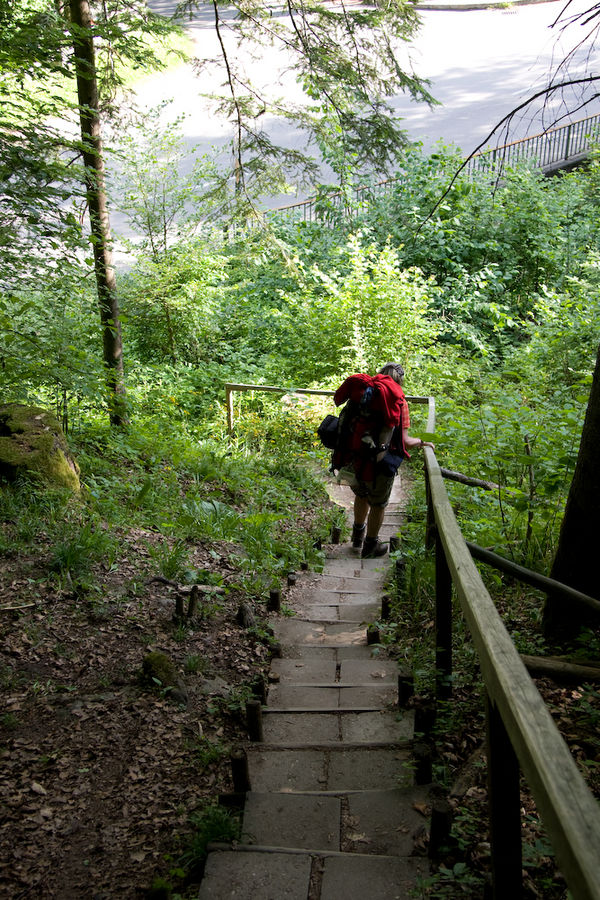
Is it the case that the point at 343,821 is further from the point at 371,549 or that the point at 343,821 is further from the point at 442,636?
the point at 371,549

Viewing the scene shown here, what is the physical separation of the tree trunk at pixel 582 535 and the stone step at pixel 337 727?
931 mm

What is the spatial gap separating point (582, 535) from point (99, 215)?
6.79 meters

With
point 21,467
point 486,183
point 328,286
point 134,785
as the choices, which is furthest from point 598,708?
point 486,183

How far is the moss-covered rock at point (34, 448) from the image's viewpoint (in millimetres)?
5703

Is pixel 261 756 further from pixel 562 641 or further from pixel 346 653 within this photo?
→ pixel 562 641

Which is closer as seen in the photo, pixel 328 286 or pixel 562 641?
pixel 562 641

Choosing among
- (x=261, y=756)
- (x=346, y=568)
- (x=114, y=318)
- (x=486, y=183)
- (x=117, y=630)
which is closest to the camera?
(x=261, y=756)

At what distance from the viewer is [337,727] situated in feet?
10.5

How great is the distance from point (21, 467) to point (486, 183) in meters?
14.1

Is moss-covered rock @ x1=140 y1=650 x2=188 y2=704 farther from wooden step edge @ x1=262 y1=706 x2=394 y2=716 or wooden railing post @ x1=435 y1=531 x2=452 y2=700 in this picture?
wooden railing post @ x1=435 y1=531 x2=452 y2=700

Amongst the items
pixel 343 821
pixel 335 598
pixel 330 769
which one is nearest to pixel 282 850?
pixel 343 821

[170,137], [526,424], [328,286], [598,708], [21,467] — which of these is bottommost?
[598,708]

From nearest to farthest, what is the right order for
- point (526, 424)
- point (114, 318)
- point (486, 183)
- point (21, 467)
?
point (526, 424), point (21, 467), point (114, 318), point (486, 183)

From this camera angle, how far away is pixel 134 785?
9.70 ft
